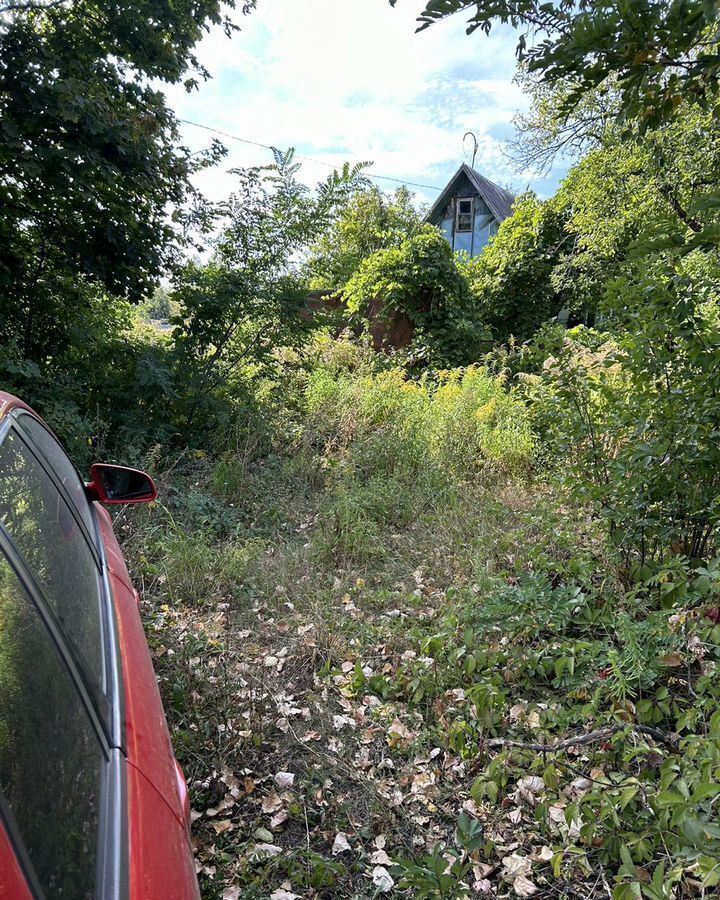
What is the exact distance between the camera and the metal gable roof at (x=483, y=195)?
86.6ft

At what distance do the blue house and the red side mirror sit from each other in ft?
88.3

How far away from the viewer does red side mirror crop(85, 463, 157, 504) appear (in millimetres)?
2240

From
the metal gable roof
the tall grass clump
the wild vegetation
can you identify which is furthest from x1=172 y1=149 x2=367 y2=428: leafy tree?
the metal gable roof

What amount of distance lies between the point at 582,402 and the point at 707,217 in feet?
6.57

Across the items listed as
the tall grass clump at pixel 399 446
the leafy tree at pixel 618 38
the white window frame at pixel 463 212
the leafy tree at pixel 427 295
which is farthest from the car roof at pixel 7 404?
the white window frame at pixel 463 212

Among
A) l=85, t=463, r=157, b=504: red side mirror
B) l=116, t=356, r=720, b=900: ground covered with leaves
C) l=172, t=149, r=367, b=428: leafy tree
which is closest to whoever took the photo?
l=116, t=356, r=720, b=900: ground covered with leaves

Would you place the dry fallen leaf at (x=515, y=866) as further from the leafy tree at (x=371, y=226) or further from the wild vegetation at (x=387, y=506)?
the leafy tree at (x=371, y=226)

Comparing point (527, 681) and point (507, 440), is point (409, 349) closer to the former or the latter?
point (507, 440)

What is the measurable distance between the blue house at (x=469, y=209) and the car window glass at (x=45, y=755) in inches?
1106

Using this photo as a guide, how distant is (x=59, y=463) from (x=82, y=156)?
14.2 ft

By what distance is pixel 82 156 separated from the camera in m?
5.10

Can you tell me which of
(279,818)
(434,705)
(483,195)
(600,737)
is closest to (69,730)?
(279,818)

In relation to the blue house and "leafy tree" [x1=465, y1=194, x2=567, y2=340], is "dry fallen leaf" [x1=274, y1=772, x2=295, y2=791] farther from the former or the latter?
the blue house

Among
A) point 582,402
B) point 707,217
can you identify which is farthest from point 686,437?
point 707,217
